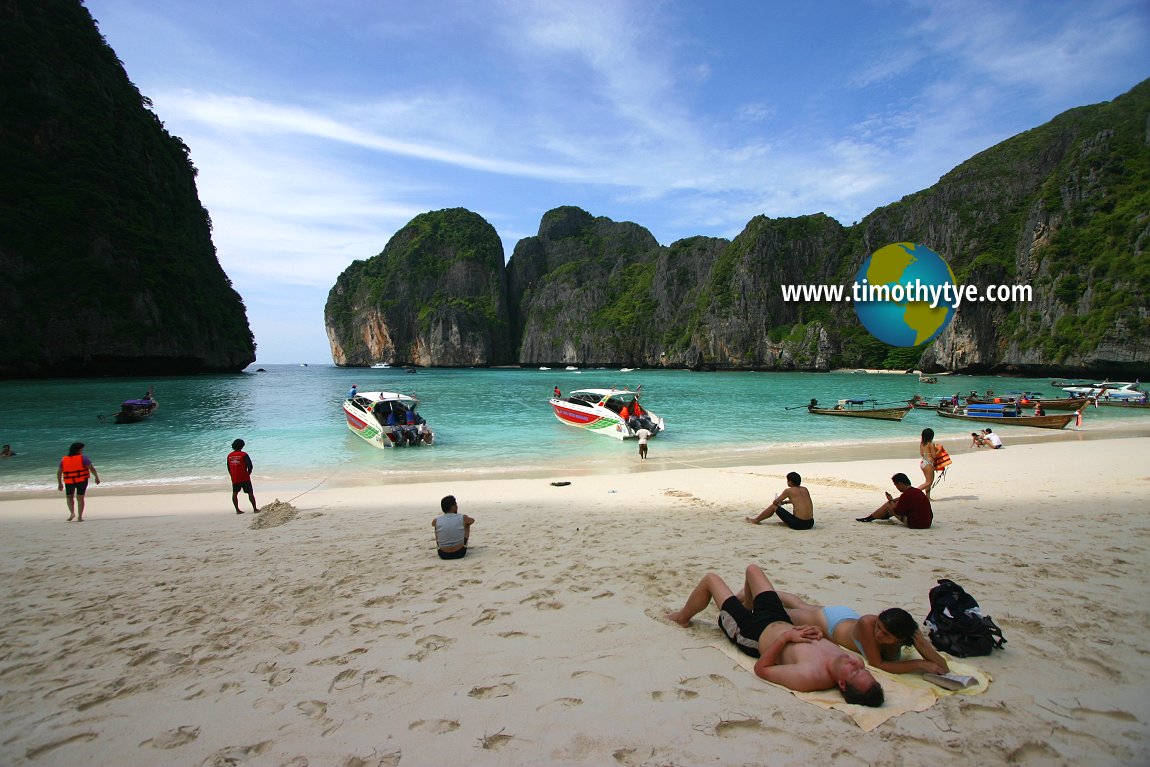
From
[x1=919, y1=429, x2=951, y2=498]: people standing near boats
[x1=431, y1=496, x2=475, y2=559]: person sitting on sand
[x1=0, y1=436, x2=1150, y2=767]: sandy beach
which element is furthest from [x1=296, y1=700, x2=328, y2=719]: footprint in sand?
[x1=919, y1=429, x2=951, y2=498]: people standing near boats

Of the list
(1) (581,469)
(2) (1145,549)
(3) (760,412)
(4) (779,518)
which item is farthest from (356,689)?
(3) (760,412)

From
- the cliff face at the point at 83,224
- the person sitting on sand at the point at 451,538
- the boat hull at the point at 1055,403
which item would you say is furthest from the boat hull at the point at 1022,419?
the cliff face at the point at 83,224

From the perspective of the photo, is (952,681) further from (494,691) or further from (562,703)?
(494,691)

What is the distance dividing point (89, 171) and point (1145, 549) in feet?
291

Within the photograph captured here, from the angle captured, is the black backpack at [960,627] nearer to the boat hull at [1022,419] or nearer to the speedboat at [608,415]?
the speedboat at [608,415]

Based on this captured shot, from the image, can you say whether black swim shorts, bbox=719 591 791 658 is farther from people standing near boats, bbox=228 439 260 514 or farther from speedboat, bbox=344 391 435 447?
speedboat, bbox=344 391 435 447

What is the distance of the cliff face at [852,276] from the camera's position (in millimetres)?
64125

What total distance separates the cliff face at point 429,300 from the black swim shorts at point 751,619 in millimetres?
149509

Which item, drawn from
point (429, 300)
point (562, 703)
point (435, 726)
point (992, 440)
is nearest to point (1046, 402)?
point (992, 440)

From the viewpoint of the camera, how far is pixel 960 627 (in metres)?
3.80

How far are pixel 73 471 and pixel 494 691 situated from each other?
10918 mm

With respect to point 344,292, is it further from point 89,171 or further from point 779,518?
point 779,518

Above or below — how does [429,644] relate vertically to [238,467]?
below

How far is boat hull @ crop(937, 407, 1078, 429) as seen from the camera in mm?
23375
